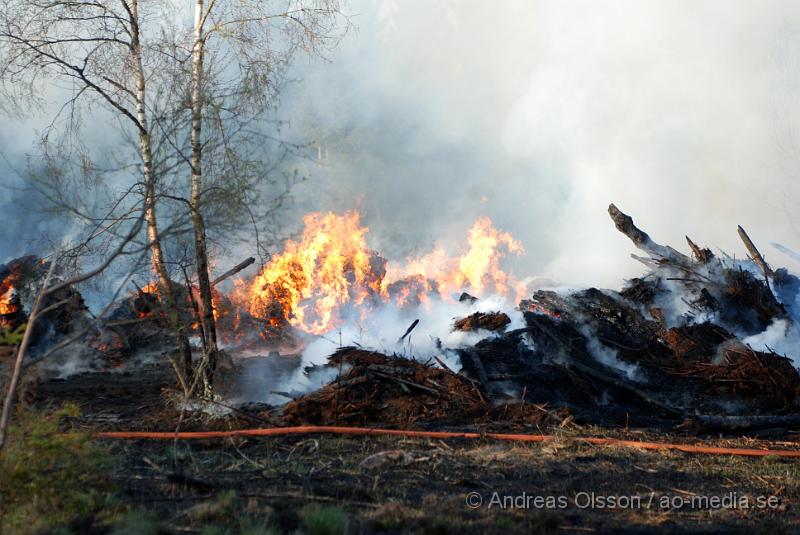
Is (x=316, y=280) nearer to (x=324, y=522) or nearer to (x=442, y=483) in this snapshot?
(x=442, y=483)

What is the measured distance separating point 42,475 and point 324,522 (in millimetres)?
1729

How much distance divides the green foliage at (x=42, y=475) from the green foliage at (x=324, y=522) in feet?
4.56

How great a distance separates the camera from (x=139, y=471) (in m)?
6.23

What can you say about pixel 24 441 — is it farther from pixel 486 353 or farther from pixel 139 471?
pixel 486 353

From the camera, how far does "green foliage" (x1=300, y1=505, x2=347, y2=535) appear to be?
13.8 feet

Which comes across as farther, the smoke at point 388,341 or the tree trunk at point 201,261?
the smoke at point 388,341

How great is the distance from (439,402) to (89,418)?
4357 millimetres

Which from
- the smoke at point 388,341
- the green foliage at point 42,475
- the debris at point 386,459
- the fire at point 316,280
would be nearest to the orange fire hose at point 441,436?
the debris at point 386,459

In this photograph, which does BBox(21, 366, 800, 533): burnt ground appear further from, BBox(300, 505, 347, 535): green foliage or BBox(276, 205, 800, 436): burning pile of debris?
BBox(276, 205, 800, 436): burning pile of debris

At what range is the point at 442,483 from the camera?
20.1ft

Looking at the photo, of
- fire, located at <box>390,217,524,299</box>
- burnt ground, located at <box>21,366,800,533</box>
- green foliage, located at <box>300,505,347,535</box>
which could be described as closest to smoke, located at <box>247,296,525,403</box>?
burnt ground, located at <box>21,366,800,533</box>

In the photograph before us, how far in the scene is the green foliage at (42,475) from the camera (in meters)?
4.36

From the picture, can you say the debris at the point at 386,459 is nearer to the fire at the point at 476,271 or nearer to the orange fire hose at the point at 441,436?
the orange fire hose at the point at 441,436

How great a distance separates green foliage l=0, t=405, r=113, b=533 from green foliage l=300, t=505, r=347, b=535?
1389mm
